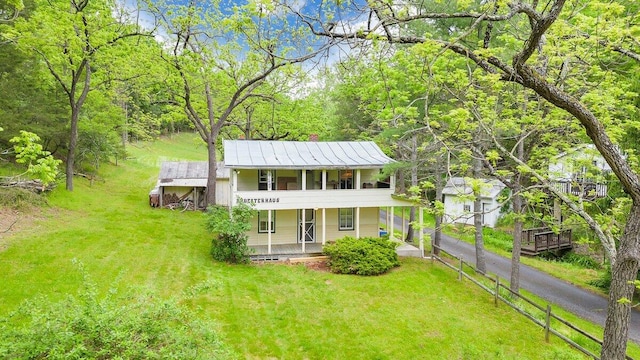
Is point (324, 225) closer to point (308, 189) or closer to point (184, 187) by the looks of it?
point (308, 189)

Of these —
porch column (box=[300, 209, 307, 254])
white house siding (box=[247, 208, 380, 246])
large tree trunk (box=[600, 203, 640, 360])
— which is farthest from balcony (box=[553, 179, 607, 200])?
porch column (box=[300, 209, 307, 254])

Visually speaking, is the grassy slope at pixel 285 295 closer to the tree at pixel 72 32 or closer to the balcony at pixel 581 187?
the balcony at pixel 581 187

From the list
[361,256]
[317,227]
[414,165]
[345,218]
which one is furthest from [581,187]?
[317,227]

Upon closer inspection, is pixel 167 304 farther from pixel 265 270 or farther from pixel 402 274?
pixel 402 274

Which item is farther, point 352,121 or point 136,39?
point 352,121

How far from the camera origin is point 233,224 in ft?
48.6

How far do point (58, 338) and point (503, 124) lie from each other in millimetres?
10382

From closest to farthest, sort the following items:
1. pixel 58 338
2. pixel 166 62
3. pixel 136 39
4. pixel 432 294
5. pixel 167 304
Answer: pixel 58 338
pixel 167 304
pixel 432 294
pixel 166 62
pixel 136 39

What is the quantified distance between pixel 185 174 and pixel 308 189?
1106 centimetres

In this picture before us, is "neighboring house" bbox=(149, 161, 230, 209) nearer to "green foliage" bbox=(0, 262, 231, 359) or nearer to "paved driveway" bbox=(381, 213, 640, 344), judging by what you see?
"paved driveway" bbox=(381, 213, 640, 344)

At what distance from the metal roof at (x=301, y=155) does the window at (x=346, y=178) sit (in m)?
0.91

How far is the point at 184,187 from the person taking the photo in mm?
25203

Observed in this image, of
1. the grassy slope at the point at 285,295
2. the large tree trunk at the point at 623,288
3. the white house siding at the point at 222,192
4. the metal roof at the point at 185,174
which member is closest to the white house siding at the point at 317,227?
the grassy slope at the point at 285,295

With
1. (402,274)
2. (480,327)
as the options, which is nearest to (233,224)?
(402,274)
